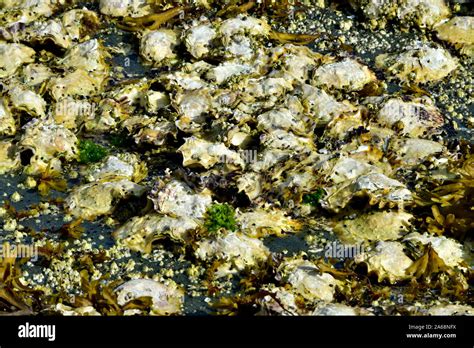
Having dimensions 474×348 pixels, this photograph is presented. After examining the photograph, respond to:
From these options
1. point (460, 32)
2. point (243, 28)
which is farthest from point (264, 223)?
point (460, 32)

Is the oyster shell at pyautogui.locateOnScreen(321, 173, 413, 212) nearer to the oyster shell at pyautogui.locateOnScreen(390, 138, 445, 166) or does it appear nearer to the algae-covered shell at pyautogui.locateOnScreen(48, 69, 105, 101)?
the oyster shell at pyautogui.locateOnScreen(390, 138, 445, 166)

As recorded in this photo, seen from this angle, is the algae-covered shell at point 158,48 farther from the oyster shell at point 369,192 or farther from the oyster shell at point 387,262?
the oyster shell at point 387,262

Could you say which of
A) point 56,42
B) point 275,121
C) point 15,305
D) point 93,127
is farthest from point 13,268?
point 56,42

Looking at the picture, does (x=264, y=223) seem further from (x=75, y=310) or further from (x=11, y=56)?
(x=11, y=56)

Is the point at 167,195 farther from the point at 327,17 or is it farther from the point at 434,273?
the point at 327,17

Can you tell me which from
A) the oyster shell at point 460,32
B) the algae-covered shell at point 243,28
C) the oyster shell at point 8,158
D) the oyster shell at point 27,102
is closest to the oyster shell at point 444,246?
the oyster shell at point 460,32

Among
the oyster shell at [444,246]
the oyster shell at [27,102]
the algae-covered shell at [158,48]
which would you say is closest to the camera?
the oyster shell at [444,246]
